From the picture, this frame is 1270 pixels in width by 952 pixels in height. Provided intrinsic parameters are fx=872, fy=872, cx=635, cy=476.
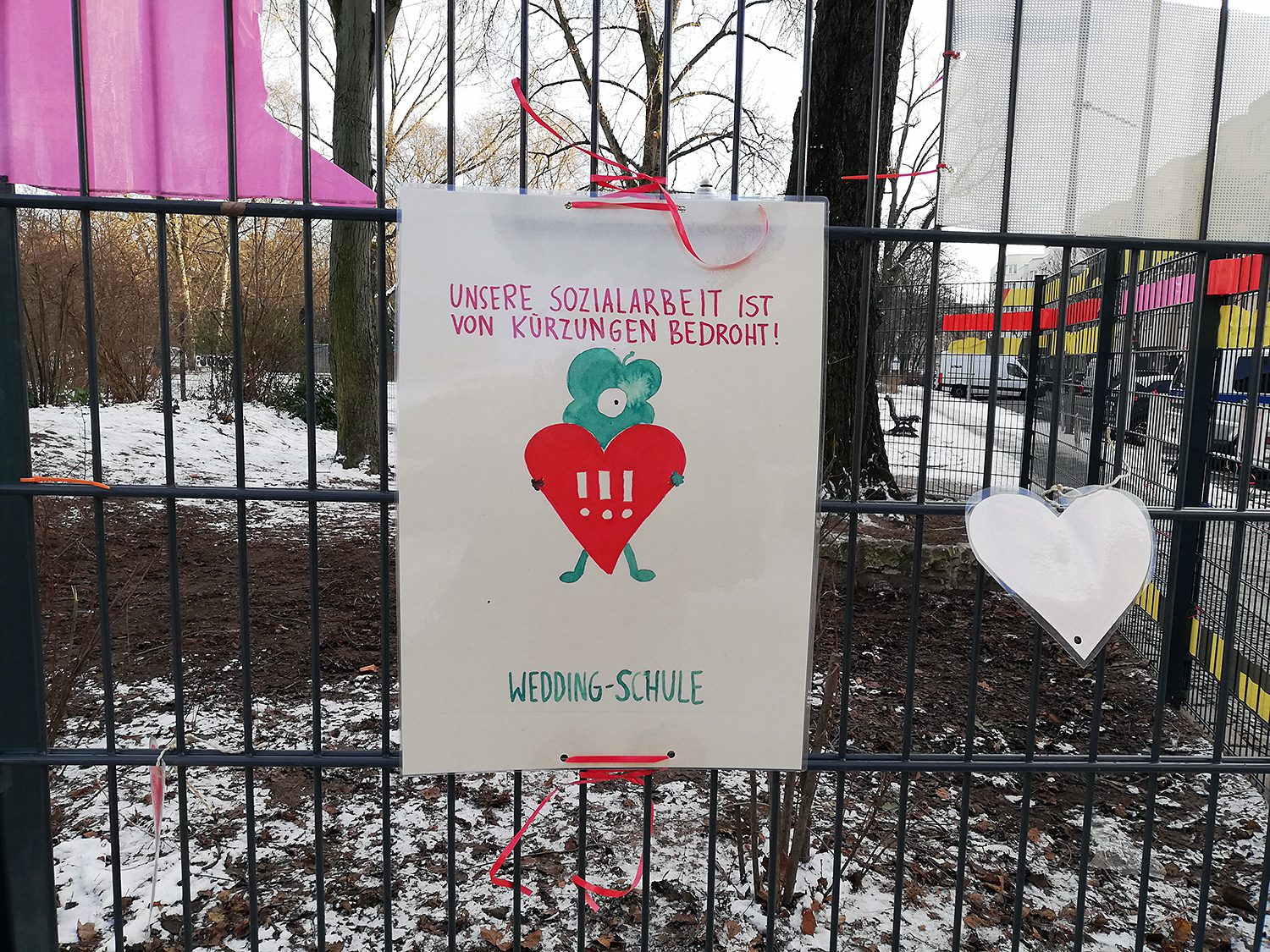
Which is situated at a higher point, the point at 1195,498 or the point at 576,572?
the point at 576,572

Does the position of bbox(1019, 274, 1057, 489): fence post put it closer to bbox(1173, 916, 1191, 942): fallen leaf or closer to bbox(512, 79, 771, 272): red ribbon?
bbox(512, 79, 771, 272): red ribbon

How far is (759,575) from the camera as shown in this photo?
→ 75.4 inches

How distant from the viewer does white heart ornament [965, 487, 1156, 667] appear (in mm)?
2023

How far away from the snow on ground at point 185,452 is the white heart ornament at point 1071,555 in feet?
22.1

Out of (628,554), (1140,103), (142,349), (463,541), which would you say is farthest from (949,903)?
(142,349)

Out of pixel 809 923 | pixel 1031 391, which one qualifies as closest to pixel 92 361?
pixel 1031 391

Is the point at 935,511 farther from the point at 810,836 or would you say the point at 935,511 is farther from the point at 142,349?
the point at 142,349

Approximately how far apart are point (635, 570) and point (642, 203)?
78 centimetres

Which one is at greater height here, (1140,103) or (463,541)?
(1140,103)

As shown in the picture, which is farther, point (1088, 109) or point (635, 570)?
point (1088, 109)

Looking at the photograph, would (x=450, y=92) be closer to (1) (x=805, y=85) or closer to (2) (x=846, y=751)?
(1) (x=805, y=85)

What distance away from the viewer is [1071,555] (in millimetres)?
2045

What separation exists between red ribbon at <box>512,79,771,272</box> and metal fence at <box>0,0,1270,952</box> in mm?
159

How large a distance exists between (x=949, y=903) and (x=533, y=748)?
7.10ft
